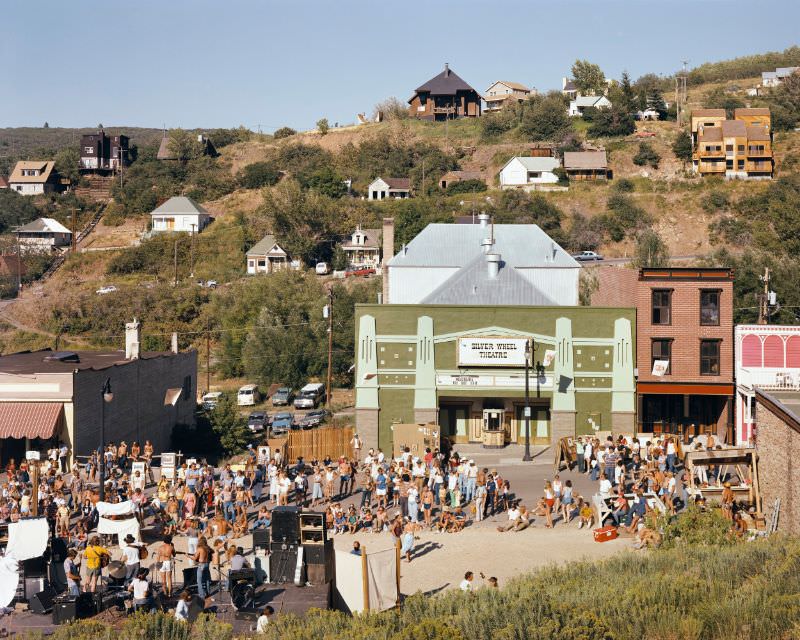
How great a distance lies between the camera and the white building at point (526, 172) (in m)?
108

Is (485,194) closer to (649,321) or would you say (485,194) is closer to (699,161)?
(699,161)

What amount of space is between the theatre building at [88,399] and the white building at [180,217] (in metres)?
65.1

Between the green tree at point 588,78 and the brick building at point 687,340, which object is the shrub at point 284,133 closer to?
the green tree at point 588,78

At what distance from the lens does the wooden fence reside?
121 feet

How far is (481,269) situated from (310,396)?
20907mm

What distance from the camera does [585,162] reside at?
108m

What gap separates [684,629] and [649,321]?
2639 centimetres

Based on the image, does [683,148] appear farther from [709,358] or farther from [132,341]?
[132,341]

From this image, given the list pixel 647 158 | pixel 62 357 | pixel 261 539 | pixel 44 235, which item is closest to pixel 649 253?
pixel 647 158

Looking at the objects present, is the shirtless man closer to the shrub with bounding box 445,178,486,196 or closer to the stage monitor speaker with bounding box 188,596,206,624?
the stage monitor speaker with bounding box 188,596,206,624

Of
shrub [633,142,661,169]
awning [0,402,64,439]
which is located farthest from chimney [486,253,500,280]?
shrub [633,142,661,169]

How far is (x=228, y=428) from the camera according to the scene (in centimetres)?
4697

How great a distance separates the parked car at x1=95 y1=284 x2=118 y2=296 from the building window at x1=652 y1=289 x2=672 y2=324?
63.7 m

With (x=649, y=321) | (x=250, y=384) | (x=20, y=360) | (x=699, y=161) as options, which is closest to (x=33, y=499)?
(x=20, y=360)
